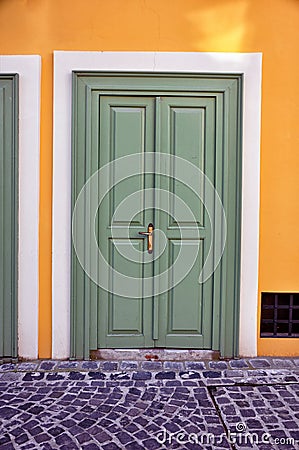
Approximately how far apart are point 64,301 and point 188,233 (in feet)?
4.37

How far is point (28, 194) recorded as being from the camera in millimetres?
4414

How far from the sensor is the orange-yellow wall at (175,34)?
4340 mm

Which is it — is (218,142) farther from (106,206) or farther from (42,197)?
(42,197)

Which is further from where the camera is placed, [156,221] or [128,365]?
[156,221]

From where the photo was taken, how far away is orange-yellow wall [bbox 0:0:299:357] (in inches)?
171

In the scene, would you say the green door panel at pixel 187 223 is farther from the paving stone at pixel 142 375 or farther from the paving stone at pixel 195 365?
the paving stone at pixel 142 375

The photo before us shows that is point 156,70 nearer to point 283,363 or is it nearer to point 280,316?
point 280,316

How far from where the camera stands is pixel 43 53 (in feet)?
14.4

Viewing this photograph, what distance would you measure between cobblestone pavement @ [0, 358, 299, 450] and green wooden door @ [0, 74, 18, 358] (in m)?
0.34

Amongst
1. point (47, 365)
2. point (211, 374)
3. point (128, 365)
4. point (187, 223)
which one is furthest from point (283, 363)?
point (47, 365)

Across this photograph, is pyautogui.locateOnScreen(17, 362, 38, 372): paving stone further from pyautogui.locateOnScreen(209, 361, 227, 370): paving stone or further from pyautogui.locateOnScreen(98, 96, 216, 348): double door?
pyautogui.locateOnScreen(209, 361, 227, 370): paving stone

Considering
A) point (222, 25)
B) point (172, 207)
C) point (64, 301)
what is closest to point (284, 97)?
point (222, 25)

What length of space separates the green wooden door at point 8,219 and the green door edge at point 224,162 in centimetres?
55

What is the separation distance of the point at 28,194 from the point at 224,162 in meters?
1.85
